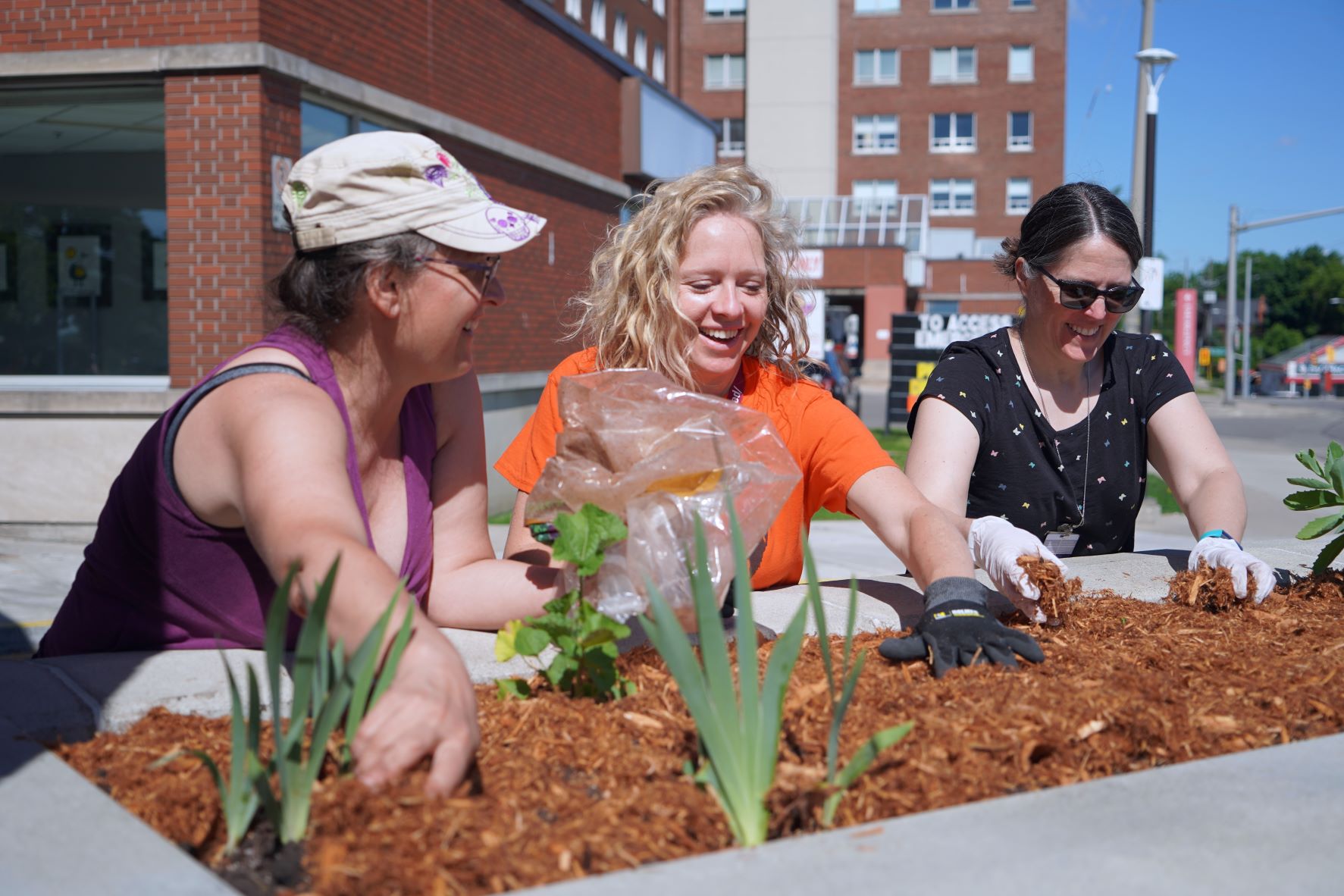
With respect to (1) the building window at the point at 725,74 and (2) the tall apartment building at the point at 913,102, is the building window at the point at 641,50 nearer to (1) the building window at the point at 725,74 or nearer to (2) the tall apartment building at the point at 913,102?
(2) the tall apartment building at the point at 913,102

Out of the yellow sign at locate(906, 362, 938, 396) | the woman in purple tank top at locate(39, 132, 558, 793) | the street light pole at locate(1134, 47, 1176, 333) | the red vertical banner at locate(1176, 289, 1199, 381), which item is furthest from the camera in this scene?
the red vertical banner at locate(1176, 289, 1199, 381)

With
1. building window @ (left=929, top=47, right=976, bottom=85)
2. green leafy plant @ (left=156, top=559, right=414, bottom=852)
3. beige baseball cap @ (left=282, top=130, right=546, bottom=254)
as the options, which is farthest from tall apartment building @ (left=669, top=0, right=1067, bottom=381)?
green leafy plant @ (left=156, top=559, right=414, bottom=852)

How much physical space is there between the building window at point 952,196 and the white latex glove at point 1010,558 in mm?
46248

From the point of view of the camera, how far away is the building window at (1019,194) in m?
46.4

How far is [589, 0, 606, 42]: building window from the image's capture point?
21.6 m

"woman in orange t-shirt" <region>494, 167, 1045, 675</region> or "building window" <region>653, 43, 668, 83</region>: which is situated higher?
"building window" <region>653, 43, 668, 83</region>

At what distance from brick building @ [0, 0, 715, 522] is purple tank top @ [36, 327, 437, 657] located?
458cm

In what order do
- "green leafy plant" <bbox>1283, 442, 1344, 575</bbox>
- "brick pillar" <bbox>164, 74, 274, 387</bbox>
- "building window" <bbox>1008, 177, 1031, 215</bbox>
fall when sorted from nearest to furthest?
"green leafy plant" <bbox>1283, 442, 1344, 575</bbox> < "brick pillar" <bbox>164, 74, 274, 387</bbox> < "building window" <bbox>1008, 177, 1031, 215</bbox>

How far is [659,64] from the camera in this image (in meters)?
27.9

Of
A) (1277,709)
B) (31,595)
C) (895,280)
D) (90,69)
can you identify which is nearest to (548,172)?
(90,69)

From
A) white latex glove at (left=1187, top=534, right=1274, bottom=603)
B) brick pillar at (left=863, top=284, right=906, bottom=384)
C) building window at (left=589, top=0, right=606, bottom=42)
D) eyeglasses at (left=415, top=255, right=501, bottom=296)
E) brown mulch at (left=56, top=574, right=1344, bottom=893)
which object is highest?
building window at (left=589, top=0, right=606, bottom=42)

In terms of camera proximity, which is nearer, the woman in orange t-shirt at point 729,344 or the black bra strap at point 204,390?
the black bra strap at point 204,390

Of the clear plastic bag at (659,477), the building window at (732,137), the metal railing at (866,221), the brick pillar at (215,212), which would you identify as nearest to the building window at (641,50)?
the metal railing at (866,221)

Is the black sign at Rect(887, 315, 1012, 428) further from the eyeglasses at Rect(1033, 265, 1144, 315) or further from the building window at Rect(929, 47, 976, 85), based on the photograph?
the building window at Rect(929, 47, 976, 85)
